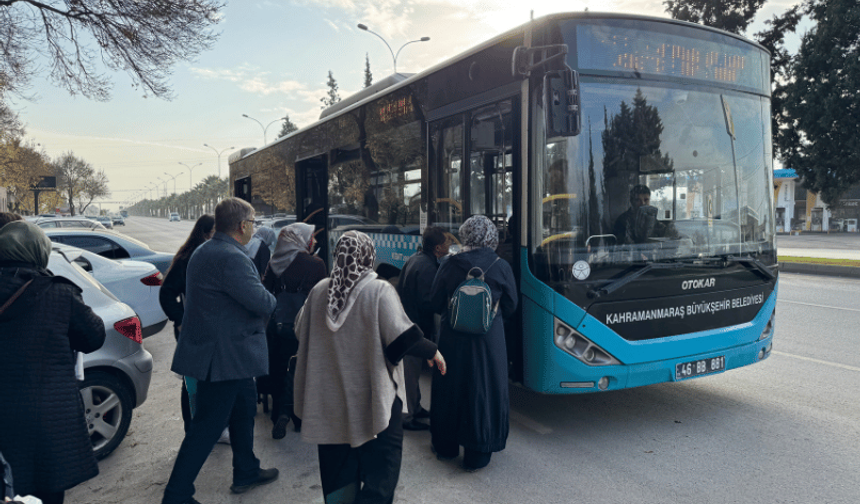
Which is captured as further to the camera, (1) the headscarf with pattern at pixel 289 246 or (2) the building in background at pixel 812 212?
(2) the building in background at pixel 812 212

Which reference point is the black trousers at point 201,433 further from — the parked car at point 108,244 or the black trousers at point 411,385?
the parked car at point 108,244

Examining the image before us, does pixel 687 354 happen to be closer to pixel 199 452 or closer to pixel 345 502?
pixel 345 502

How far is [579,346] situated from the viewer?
14.0ft

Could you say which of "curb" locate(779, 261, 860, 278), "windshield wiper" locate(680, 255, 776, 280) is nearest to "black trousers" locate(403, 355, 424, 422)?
"windshield wiper" locate(680, 255, 776, 280)

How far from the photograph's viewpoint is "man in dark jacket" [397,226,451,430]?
452 centimetres

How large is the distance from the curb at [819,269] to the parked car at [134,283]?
52.3 ft

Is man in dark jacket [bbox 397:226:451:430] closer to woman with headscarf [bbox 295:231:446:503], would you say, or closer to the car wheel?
woman with headscarf [bbox 295:231:446:503]

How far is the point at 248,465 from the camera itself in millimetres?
3654

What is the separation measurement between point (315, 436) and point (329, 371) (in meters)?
0.32

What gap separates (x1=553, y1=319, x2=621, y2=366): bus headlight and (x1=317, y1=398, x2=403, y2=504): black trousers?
5.62ft

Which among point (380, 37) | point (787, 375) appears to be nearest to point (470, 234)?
→ point (787, 375)

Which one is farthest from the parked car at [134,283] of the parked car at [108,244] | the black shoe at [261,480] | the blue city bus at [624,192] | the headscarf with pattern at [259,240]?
the blue city bus at [624,192]

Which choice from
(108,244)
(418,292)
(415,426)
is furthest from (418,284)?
(108,244)

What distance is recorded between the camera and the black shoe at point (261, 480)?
363cm
